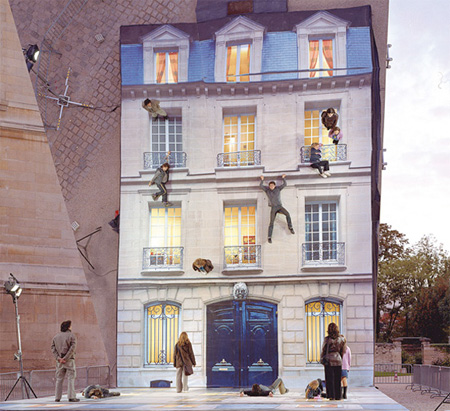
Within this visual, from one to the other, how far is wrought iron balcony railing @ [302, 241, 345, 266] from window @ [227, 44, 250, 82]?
2.34 m

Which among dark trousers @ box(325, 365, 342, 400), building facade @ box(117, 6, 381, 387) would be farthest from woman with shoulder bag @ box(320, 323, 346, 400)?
building facade @ box(117, 6, 381, 387)

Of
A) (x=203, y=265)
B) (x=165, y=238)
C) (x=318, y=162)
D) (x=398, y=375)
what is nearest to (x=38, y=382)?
(x=165, y=238)

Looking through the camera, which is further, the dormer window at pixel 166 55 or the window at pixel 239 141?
the dormer window at pixel 166 55

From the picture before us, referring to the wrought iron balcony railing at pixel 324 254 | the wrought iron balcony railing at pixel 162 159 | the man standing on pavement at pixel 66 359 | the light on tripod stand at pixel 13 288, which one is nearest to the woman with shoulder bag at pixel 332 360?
the wrought iron balcony railing at pixel 324 254

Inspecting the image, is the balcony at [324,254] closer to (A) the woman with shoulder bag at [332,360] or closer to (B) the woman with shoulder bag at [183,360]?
(A) the woman with shoulder bag at [332,360]

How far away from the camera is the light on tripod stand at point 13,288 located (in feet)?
38.0

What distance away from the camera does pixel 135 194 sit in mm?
9484

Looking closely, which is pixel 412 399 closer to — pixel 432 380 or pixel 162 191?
pixel 432 380

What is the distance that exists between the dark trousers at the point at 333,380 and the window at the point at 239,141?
2687 mm

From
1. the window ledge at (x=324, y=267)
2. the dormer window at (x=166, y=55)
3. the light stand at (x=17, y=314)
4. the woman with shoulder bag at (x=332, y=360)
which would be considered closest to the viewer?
the woman with shoulder bag at (x=332, y=360)

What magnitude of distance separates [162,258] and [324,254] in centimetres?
201

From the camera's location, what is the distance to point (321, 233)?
9.03 metres

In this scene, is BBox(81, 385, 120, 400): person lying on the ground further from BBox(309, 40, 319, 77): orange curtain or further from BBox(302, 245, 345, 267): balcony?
BBox(309, 40, 319, 77): orange curtain

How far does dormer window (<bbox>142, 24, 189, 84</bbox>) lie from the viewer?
9.55m
